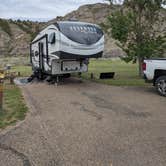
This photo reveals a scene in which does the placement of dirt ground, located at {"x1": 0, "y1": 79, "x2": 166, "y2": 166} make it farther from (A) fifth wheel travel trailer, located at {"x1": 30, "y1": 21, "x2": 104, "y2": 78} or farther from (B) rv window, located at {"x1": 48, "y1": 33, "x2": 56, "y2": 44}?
(B) rv window, located at {"x1": 48, "y1": 33, "x2": 56, "y2": 44}

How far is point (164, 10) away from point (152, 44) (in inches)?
101

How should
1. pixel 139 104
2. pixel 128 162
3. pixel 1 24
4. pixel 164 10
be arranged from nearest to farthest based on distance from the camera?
pixel 128 162
pixel 139 104
pixel 164 10
pixel 1 24

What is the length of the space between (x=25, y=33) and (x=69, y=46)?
51.5 metres

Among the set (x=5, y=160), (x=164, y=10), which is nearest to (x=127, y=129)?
(x=5, y=160)

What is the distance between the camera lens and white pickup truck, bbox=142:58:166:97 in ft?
34.3

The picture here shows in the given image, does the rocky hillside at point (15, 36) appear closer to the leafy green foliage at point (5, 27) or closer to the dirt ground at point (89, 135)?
the leafy green foliage at point (5, 27)

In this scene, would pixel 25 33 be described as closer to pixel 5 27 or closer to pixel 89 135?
pixel 5 27

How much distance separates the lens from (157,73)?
10734 millimetres

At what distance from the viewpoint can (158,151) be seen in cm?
492

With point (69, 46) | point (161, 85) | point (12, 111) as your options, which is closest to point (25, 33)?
point (69, 46)

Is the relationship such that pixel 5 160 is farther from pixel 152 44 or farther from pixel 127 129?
pixel 152 44

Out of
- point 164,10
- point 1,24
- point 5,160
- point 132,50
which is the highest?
point 1,24

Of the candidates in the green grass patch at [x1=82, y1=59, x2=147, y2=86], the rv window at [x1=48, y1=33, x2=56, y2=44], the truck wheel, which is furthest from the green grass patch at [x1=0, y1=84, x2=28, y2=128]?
the green grass patch at [x1=82, y1=59, x2=147, y2=86]

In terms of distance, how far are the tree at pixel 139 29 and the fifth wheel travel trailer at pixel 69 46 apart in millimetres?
2285
